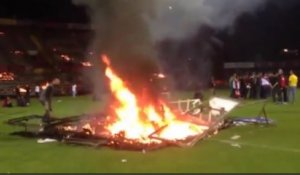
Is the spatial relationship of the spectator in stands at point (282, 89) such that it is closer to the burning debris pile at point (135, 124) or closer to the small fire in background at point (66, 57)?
the burning debris pile at point (135, 124)

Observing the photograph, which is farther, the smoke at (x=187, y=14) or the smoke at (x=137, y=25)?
the smoke at (x=187, y=14)

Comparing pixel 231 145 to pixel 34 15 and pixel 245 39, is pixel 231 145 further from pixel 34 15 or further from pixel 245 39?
pixel 34 15

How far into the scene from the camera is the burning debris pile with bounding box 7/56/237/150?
14.1 metres

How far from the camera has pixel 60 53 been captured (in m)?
44.4

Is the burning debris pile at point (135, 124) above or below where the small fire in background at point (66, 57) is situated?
below

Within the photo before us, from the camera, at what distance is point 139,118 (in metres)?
16.0

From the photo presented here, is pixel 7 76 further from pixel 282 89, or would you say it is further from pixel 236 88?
pixel 282 89

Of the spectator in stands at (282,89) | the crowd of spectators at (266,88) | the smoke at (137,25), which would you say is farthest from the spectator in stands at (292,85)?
the smoke at (137,25)

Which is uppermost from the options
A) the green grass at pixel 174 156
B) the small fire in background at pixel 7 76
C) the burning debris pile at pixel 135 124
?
the small fire in background at pixel 7 76

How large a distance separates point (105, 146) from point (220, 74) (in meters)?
33.1

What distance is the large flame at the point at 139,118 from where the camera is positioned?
1535 centimetres

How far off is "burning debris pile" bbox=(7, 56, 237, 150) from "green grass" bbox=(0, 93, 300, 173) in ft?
1.28

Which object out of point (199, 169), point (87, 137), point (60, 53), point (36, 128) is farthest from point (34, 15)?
point (199, 169)

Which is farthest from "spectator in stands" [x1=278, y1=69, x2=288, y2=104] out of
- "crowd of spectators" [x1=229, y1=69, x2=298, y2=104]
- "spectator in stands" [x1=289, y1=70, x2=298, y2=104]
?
"spectator in stands" [x1=289, y1=70, x2=298, y2=104]
